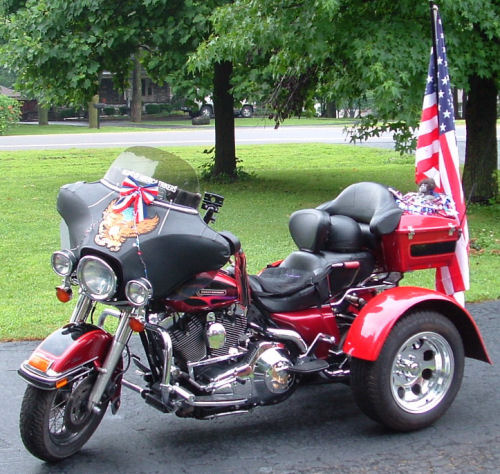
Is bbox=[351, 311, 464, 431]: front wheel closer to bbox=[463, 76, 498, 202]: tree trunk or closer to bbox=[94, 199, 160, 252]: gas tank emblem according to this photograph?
bbox=[94, 199, 160, 252]: gas tank emblem

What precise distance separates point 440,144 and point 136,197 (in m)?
2.54

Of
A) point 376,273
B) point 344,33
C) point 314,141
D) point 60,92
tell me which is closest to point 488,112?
point 344,33

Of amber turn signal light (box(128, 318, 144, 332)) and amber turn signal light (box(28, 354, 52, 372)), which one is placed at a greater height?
amber turn signal light (box(128, 318, 144, 332))

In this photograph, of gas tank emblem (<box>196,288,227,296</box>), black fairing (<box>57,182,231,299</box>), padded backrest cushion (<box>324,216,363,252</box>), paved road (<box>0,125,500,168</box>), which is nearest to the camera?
black fairing (<box>57,182,231,299</box>)

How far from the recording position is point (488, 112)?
1320cm

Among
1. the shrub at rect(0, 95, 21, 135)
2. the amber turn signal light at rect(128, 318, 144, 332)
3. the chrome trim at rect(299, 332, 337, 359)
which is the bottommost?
the chrome trim at rect(299, 332, 337, 359)

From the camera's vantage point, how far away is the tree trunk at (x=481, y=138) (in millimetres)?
13148

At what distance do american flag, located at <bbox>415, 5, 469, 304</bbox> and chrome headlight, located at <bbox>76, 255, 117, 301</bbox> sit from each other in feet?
7.84

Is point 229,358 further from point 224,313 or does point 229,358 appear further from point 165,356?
point 165,356

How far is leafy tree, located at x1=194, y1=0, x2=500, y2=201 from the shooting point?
10.2 m

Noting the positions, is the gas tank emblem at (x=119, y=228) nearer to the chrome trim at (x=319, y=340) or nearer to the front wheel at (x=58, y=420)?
the front wheel at (x=58, y=420)

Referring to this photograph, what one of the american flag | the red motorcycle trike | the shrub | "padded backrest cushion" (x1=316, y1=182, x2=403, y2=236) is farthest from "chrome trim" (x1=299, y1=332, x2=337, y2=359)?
the shrub

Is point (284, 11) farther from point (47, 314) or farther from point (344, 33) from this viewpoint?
point (47, 314)

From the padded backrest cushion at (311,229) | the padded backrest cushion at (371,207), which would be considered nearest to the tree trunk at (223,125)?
the padded backrest cushion at (371,207)
